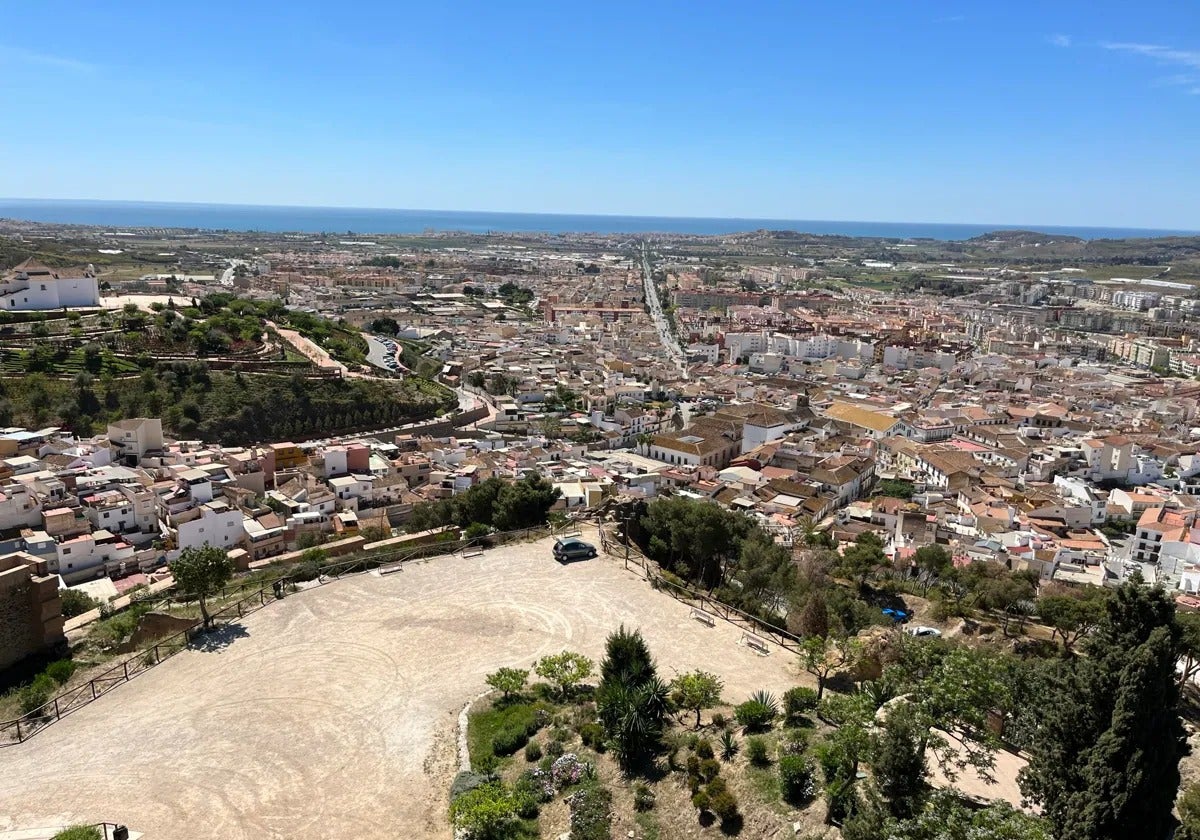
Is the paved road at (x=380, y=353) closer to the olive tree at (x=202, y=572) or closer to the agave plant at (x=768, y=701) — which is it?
the olive tree at (x=202, y=572)

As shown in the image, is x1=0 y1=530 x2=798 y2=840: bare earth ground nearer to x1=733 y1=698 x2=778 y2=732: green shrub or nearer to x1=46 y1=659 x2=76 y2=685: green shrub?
x1=733 y1=698 x2=778 y2=732: green shrub

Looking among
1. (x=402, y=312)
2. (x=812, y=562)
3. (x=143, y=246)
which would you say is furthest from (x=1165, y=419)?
(x=143, y=246)

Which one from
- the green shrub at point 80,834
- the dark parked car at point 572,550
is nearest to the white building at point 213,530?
the dark parked car at point 572,550

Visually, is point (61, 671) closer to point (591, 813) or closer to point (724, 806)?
point (591, 813)

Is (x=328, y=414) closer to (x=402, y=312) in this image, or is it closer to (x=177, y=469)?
(x=177, y=469)

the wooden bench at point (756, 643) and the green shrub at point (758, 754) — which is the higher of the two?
the green shrub at point (758, 754)

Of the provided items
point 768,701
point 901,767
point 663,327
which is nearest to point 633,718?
point 768,701
